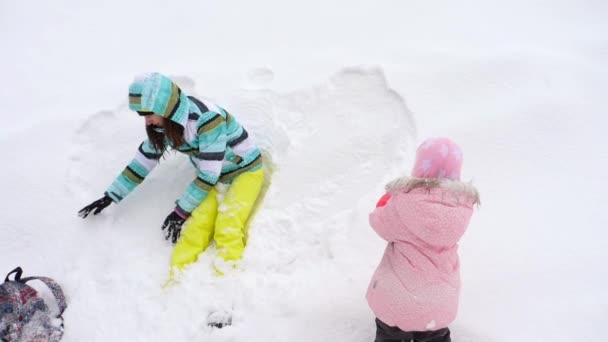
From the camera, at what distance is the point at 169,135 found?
2.15 meters

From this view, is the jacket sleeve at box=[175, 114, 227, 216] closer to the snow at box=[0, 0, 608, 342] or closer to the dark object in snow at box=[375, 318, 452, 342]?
the snow at box=[0, 0, 608, 342]

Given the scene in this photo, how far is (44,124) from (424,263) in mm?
2723

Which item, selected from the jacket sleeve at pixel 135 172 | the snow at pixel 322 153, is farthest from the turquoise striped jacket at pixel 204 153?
the snow at pixel 322 153

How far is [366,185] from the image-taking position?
7.93 ft

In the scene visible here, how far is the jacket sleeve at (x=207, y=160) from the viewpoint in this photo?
2215mm

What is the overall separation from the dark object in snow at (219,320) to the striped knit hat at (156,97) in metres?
0.97

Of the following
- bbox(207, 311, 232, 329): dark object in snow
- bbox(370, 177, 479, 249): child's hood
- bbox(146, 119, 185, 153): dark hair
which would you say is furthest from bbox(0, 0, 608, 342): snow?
bbox(370, 177, 479, 249): child's hood

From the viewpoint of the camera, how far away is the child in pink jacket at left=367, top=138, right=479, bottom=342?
1.50 metres

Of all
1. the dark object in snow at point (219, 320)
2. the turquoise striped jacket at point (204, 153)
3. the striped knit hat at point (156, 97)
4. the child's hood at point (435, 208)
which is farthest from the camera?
the turquoise striped jacket at point (204, 153)

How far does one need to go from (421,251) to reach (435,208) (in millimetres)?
210

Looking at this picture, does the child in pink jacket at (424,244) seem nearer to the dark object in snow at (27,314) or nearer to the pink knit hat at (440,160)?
the pink knit hat at (440,160)

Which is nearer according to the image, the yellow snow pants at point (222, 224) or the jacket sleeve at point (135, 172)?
the yellow snow pants at point (222, 224)

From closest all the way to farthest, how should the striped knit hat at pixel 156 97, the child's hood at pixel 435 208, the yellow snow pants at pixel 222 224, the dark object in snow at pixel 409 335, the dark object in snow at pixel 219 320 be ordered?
1. the child's hood at pixel 435 208
2. the dark object in snow at pixel 409 335
3. the striped knit hat at pixel 156 97
4. the dark object in snow at pixel 219 320
5. the yellow snow pants at pixel 222 224

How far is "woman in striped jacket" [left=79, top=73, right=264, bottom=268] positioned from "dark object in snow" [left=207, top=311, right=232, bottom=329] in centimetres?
29
